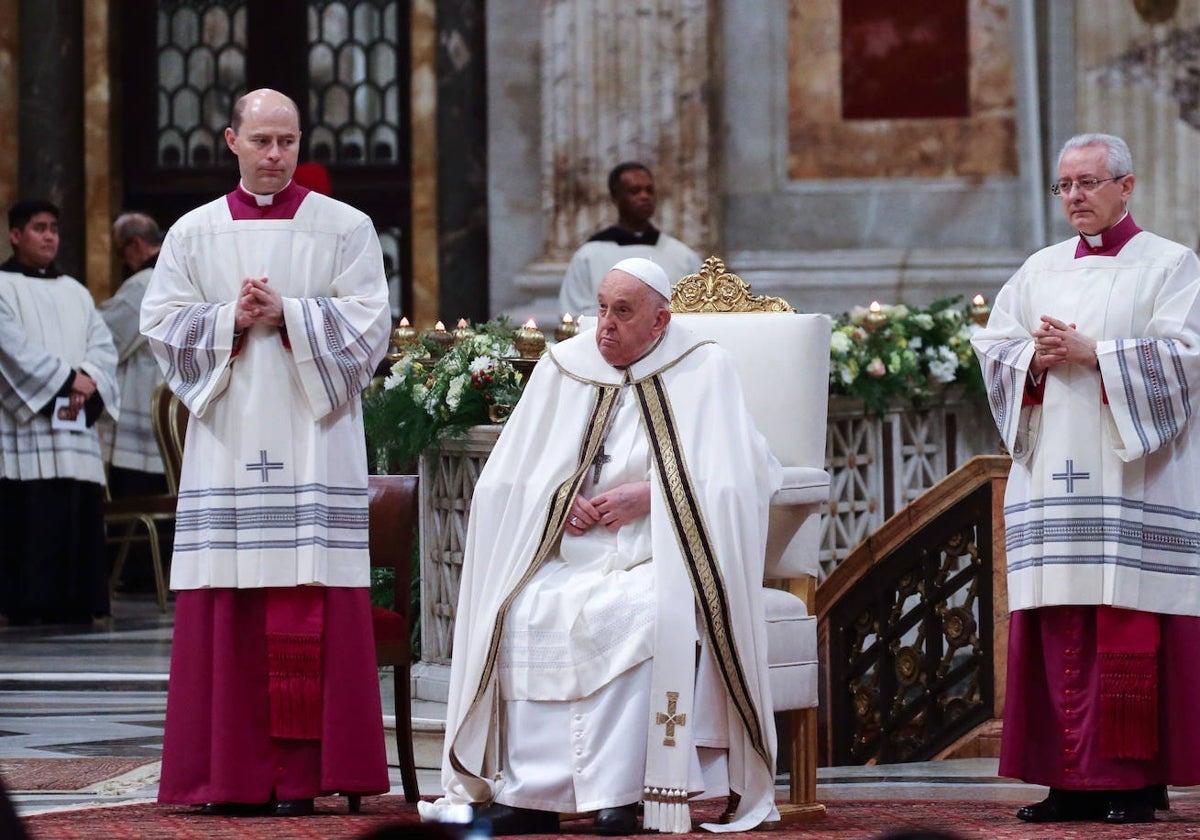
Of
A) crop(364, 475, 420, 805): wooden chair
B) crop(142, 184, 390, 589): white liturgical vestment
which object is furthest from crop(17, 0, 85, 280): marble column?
crop(142, 184, 390, 589): white liturgical vestment

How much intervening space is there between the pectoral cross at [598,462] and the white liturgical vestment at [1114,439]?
1.06 m

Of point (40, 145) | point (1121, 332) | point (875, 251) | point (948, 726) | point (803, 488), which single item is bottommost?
point (948, 726)

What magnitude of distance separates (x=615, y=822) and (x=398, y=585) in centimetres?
117

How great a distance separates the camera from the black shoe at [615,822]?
5434mm

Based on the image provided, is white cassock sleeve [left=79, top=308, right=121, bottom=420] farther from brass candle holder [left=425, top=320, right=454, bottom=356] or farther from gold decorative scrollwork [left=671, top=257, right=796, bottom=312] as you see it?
gold decorative scrollwork [left=671, top=257, right=796, bottom=312]

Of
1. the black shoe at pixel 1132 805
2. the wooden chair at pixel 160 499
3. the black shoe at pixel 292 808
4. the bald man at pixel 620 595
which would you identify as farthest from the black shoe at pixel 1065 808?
the wooden chair at pixel 160 499

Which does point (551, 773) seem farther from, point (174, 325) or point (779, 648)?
point (174, 325)

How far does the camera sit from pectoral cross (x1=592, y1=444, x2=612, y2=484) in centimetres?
592

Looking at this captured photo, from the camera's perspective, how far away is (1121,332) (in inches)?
236

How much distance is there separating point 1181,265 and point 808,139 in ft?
20.9

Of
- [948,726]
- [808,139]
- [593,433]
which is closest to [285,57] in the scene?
[808,139]

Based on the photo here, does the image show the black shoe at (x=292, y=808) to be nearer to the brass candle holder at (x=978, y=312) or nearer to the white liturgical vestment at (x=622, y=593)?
the white liturgical vestment at (x=622, y=593)

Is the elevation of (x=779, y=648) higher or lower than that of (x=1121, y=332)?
lower

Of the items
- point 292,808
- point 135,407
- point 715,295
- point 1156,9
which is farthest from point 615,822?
point 1156,9
